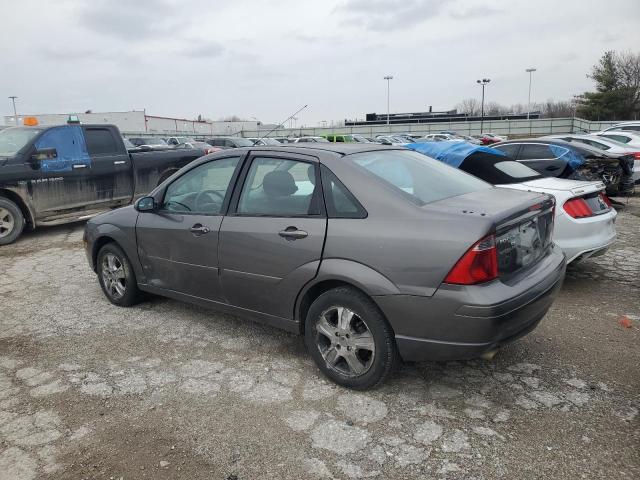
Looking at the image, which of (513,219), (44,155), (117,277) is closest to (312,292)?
(513,219)

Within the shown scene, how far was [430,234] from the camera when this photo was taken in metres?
2.84

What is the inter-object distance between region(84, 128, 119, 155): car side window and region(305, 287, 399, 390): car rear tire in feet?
23.3

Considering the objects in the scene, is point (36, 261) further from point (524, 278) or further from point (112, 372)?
point (524, 278)

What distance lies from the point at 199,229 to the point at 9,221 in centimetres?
566

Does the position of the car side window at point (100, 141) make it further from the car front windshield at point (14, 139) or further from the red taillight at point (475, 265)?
the red taillight at point (475, 265)

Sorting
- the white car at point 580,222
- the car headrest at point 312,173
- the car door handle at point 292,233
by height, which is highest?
the car headrest at point 312,173

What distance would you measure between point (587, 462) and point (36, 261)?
6.96m

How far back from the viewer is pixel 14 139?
821 centimetres

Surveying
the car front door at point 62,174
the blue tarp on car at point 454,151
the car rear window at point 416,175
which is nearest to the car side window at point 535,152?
the blue tarp on car at point 454,151

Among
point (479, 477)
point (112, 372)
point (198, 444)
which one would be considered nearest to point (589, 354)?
point (479, 477)

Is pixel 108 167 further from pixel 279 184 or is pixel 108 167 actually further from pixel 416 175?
pixel 416 175

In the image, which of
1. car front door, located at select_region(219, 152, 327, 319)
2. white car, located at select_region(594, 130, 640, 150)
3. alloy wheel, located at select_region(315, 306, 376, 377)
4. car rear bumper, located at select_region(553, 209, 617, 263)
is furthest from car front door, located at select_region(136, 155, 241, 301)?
white car, located at select_region(594, 130, 640, 150)

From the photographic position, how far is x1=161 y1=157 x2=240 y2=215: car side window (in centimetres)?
400

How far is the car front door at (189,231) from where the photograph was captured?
392cm
